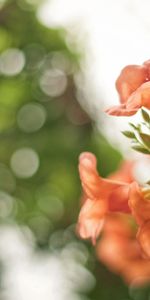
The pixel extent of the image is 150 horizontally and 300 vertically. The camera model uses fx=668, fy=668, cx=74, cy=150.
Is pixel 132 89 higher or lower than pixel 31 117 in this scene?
higher

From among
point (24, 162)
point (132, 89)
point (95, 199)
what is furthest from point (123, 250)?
point (132, 89)

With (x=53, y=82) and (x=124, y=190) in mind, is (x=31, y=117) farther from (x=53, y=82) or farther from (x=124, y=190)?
(x=124, y=190)

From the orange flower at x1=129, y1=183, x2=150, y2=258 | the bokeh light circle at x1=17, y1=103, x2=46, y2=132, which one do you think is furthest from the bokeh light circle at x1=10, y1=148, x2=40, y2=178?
the orange flower at x1=129, y1=183, x2=150, y2=258

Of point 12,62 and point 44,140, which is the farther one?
point 44,140

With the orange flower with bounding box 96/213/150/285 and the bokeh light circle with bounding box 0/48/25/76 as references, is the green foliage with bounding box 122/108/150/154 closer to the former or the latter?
the orange flower with bounding box 96/213/150/285

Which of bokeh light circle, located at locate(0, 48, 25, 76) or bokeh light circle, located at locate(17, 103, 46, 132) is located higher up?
bokeh light circle, located at locate(0, 48, 25, 76)

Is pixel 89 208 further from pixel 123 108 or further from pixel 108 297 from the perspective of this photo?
pixel 108 297

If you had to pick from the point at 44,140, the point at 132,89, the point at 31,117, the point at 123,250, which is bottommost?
the point at 123,250

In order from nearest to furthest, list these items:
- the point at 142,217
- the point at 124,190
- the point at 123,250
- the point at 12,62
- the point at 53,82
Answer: the point at 142,217, the point at 124,190, the point at 123,250, the point at 12,62, the point at 53,82
